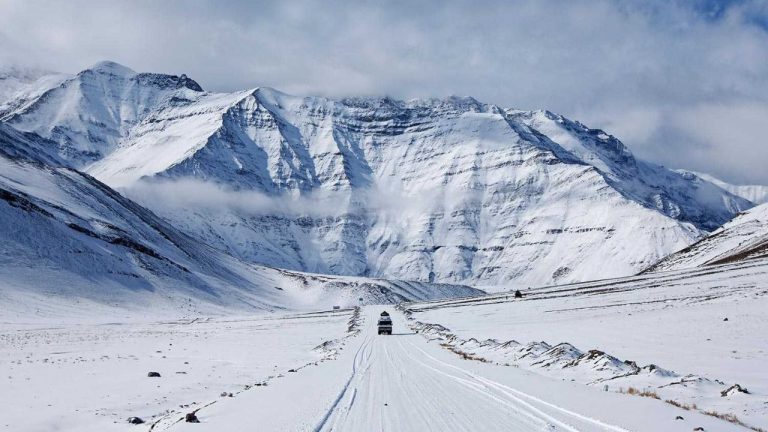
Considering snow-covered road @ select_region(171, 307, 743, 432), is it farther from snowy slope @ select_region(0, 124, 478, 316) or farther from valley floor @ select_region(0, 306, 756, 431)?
snowy slope @ select_region(0, 124, 478, 316)

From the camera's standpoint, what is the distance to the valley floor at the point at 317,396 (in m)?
12.9

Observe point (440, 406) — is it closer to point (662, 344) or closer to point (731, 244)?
point (662, 344)

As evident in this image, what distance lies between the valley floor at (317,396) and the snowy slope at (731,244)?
361ft

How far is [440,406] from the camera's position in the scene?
49.4 feet

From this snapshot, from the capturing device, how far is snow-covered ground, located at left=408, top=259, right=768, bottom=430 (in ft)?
52.3

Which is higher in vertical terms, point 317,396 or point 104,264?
point 104,264

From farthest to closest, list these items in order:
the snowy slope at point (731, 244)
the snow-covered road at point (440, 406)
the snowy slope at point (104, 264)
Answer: the snowy slope at point (731, 244), the snowy slope at point (104, 264), the snow-covered road at point (440, 406)

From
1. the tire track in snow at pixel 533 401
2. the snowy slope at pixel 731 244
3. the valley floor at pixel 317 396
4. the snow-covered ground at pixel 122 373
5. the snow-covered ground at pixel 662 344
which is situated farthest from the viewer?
the snowy slope at pixel 731 244

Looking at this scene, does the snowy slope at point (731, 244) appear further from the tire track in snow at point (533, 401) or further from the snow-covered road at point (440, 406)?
the snow-covered road at point (440, 406)

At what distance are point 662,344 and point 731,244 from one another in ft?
428

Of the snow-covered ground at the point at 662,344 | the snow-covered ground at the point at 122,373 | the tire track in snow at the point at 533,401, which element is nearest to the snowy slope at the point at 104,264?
the snow-covered ground at the point at 122,373

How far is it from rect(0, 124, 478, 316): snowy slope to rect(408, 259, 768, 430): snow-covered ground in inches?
2484

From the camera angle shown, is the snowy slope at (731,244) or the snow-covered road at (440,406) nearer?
the snow-covered road at (440,406)

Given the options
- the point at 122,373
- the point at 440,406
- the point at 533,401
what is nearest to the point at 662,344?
the point at 533,401
